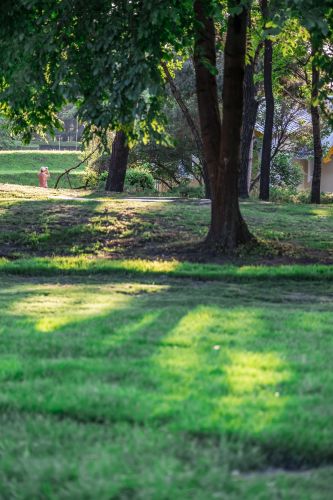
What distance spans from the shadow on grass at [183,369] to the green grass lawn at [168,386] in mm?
12

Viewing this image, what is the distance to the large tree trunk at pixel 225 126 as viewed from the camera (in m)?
13.9

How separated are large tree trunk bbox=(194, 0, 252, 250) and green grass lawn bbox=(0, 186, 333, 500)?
7.47 ft

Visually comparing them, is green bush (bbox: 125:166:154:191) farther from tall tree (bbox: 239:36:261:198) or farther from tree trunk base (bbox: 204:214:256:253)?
tree trunk base (bbox: 204:214:256:253)

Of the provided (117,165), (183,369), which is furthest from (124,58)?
(117,165)

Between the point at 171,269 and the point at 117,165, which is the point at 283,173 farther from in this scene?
the point at 171,269

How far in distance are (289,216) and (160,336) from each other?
12.7m

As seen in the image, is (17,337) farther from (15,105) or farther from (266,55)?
(266,55)

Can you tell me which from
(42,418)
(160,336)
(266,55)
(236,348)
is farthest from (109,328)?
(266,55)

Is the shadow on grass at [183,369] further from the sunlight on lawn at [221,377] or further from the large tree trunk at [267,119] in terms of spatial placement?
the large tree trunk at [267,119]

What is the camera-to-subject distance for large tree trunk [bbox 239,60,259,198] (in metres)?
25.5

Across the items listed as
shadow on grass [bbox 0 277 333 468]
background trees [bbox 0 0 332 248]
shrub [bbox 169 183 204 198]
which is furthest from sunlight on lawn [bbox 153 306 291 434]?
shrub [bbox 169 183 204 198]

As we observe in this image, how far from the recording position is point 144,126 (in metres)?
11.7

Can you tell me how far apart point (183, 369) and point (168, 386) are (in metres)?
0.48

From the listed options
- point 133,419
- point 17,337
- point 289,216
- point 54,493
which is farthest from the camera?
point 289,216
